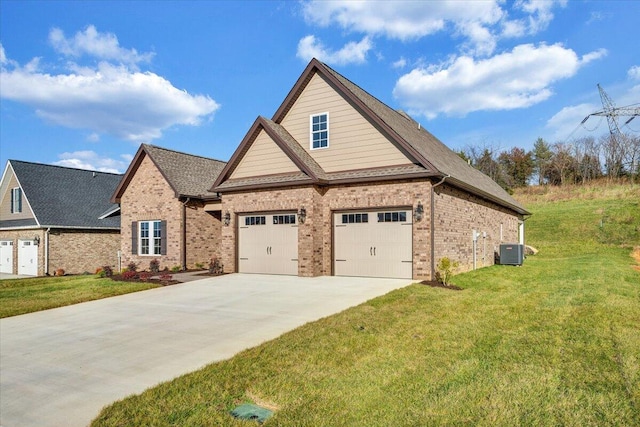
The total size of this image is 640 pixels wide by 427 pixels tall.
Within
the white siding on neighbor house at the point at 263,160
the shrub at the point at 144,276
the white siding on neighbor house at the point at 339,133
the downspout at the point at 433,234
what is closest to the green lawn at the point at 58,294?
the shrub at the point at 144,276

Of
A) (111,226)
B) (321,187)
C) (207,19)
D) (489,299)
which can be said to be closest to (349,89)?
(321,187)

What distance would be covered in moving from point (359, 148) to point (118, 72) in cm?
1262

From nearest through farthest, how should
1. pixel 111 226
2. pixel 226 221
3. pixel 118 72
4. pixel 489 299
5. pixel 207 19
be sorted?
pixel 489 299
pixel 207 19
pixel 226 221
pixel 118 72
pixel 111 226

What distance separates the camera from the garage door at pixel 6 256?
2476cm

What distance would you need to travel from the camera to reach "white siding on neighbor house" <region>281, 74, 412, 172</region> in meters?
14.5

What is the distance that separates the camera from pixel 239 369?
5320 millimetres

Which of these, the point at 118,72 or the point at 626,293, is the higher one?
the point at 118,72

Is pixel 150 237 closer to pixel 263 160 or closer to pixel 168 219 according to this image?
pixel 168 219

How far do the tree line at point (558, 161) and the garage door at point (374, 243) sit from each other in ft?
135

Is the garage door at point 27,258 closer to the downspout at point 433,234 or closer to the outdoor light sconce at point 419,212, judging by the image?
the outdoor light sconce at point 419,212

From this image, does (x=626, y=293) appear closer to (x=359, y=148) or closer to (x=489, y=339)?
(x=489, y=339)

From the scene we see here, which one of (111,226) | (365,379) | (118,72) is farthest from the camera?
(111,226)

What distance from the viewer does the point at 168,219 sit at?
62.2 ft

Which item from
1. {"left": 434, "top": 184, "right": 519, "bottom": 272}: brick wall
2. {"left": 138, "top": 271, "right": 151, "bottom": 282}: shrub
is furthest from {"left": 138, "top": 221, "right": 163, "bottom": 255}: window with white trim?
{"left": 434, "top": 184, "right": 519, "bottom": 272}: brick wall
